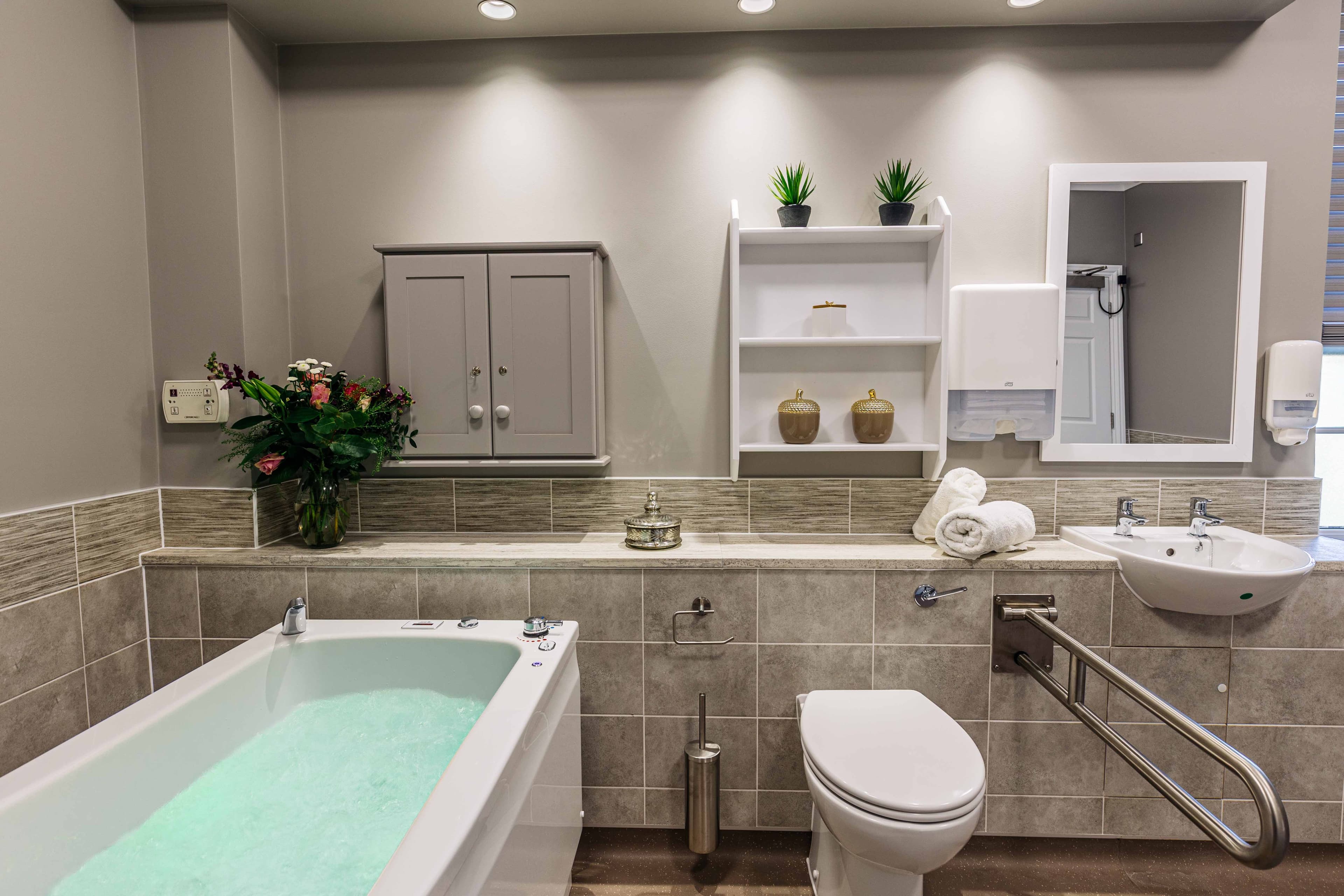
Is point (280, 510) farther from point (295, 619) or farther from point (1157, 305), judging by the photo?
point (1157, 305)

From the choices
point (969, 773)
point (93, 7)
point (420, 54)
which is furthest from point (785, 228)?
point (93, 7)

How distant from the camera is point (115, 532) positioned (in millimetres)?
1860

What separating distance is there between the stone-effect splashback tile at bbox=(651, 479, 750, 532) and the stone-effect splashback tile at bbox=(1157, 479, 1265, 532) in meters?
1.39

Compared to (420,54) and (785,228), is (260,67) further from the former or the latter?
(785,228)

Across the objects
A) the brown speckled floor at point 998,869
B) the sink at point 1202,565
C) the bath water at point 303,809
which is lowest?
the brown speckled floor at point 998,869

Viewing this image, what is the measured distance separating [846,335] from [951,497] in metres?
0.59

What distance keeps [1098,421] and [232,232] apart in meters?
2.79

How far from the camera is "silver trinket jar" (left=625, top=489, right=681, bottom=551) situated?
1993 millimetres

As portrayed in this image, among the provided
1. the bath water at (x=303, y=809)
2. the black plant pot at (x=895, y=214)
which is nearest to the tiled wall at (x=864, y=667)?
the bath water at (x=303, y=809)

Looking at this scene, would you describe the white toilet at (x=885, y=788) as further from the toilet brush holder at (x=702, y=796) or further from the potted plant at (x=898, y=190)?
the potted plant at (x=898, y=190)

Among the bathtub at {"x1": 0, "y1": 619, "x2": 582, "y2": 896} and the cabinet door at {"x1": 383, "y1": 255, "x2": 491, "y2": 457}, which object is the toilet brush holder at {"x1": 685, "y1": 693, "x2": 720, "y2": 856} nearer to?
the bathtub at {"x1": 0, "y1": 619, "x2": 582, "y2": 896}

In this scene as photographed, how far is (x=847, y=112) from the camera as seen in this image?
219 centimetres

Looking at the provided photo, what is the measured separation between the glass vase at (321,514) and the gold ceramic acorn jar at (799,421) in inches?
54.7

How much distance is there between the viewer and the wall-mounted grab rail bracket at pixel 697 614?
1.88 meters
